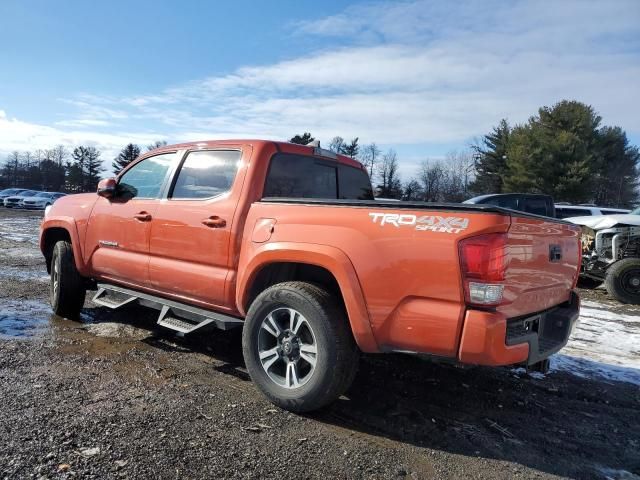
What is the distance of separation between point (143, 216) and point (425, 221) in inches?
113

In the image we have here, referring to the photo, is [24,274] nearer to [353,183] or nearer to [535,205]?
[353,183]

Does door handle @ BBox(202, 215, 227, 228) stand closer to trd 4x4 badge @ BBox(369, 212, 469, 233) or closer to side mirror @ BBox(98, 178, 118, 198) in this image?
trd 4x4 badge @ BBox(369, 212, 469, 233)

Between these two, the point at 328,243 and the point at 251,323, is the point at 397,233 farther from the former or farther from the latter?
the point at 251,323

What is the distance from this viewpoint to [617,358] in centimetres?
530

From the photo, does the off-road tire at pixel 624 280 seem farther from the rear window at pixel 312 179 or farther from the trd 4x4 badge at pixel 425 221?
the trd 4x4 badge at pixel 425 221

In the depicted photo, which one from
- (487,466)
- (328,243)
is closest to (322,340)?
(328,243)

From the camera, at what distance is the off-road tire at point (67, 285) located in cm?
561

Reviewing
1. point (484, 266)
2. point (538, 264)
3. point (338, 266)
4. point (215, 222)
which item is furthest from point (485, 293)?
point (215, 222)

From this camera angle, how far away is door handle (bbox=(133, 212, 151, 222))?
464 centimetres

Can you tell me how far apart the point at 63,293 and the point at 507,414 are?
15.5 ft

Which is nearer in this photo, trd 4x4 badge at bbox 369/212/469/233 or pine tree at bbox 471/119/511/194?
trd 4x4 badge at bbox 369/212/469/233

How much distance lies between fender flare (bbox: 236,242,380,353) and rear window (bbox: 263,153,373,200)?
64 cm

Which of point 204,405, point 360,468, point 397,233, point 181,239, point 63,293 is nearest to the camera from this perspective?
point 360,468

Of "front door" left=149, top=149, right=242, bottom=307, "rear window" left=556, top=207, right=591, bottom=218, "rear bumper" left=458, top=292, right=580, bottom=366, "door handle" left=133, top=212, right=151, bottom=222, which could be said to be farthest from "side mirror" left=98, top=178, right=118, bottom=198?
"rear window" left=556, top=207, right=591, bottom=218
